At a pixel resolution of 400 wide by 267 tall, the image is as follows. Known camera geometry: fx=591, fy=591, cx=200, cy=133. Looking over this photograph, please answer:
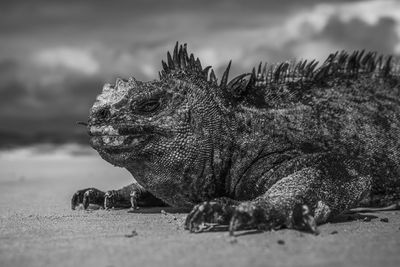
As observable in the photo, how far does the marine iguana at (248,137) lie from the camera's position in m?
5.64

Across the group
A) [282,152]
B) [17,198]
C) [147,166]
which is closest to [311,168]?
[282,152]

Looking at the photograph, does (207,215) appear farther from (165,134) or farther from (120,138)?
(120,138)

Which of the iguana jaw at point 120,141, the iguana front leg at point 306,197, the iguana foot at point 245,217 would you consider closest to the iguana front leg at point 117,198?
the iguana jaw at point 120,141

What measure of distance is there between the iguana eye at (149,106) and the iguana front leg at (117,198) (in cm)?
136

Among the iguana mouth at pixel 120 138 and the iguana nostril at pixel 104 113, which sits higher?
the iguana nostril at pixel 104 113

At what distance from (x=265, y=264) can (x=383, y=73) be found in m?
4.05

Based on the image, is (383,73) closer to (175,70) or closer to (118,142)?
(175,70)

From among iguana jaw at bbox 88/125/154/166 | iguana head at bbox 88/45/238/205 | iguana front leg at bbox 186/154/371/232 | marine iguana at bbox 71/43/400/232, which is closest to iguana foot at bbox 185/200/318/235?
iguana front leg at bbox 186/154/371/232

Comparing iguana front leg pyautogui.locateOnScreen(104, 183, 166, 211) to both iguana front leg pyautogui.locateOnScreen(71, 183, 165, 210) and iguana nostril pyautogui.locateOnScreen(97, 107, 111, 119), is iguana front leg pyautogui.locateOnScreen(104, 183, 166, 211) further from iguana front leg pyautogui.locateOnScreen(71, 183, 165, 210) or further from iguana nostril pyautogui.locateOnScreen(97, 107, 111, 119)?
iguana nostril pyautogui.locateOnScreen(97, 107, 111, 119)

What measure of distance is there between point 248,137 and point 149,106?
103 cm

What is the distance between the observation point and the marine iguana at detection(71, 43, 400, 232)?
564cm

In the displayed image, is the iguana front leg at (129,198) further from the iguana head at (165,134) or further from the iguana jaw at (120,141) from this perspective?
the iguana jaw at (120,141)

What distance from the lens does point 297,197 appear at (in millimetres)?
4969

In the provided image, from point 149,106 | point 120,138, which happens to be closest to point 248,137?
point 149,106
